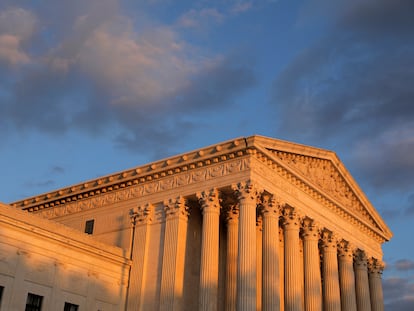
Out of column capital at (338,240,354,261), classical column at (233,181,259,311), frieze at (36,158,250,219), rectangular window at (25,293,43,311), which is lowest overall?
rectangular window at (25,293,43,311)

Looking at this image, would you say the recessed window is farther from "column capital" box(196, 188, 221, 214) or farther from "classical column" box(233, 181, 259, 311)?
"classical column" box(233, 181, 259, 311)

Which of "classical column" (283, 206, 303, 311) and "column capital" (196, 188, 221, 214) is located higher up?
"column capital" (196, 188, 221, 214)

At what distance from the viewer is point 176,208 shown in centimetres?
4116

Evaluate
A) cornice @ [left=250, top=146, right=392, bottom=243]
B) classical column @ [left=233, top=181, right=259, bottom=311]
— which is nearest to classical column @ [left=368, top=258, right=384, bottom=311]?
cornice @ [left=250, top=146, right=392, bottom=243]

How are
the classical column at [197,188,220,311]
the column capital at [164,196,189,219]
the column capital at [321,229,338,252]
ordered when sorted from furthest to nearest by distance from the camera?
the column capital at [321,229,338,252] < the column capital at [164,196,189,219] < the classical column at [197,188,220,311]

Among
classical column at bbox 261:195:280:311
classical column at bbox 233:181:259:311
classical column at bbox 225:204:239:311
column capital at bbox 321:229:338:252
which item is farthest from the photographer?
column capital at bbox 321:229:338:252

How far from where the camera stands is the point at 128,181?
148ft

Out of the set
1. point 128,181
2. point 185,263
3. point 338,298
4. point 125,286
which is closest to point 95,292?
point 125,286

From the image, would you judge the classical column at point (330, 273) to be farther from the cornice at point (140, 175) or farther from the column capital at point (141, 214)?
the column capital at point (141, 214)

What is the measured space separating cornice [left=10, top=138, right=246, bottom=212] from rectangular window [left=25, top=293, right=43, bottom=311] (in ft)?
39.8

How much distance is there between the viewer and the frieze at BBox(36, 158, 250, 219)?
39.7 meters

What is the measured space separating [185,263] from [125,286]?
5047mm

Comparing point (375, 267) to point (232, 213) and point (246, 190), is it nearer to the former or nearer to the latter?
point (232, 213)

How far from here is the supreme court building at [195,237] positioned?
3662cm
